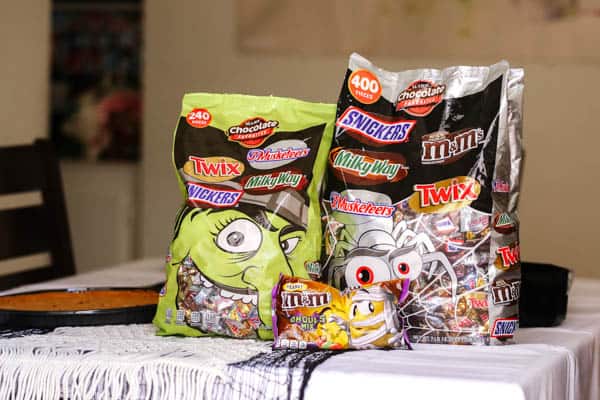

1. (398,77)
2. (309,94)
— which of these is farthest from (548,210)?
(398,77)

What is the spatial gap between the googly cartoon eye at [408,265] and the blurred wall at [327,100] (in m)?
2.09

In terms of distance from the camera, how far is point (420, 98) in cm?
119

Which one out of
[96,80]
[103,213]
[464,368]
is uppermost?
[96,80]

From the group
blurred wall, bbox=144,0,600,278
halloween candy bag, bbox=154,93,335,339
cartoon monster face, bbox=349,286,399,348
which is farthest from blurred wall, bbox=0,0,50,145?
cartoon monster face, bbox=349,286,399,348

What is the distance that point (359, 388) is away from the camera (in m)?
0.96

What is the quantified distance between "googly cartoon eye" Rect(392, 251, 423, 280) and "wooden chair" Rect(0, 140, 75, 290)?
870 millimetres

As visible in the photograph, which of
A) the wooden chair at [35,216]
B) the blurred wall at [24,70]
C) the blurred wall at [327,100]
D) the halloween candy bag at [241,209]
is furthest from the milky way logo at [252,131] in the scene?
the blurred wall at [327,100]

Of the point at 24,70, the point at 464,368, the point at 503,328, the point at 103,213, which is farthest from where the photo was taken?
the point at 103,213

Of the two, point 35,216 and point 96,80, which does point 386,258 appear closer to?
point 35,216

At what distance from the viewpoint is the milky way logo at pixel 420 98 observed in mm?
1186

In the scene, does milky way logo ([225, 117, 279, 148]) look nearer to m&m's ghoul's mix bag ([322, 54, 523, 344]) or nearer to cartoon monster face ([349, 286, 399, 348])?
m&m's ghoul's mix bag ([322, 54, 523, 344])

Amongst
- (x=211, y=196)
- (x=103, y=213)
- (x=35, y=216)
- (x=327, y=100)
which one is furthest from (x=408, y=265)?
(x=103, y=213)

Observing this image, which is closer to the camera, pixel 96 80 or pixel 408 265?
pixel 408 265

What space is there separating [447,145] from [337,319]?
0.25m
